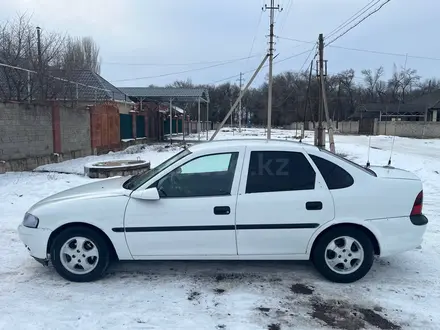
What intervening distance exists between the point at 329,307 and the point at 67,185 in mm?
7972

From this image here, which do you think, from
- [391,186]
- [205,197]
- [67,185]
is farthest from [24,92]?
[391,186]

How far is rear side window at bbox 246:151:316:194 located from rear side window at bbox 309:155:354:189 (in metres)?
0.11

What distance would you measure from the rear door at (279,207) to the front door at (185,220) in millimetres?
122

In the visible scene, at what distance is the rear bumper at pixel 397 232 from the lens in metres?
4.00

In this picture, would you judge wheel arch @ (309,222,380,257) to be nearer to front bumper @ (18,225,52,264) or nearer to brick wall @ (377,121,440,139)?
front bumper @ (18,225,52,264)

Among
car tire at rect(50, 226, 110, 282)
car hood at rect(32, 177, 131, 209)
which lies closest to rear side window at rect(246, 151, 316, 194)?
car hood at rect(32, 177, 131, 209)

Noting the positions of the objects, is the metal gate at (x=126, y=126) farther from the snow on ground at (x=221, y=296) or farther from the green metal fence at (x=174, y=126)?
the snow on ground at (x=221, y=296)

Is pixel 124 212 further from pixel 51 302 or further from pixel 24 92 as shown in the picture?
pixel 24 92

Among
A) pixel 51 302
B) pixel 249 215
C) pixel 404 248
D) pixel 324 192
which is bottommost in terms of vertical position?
pixel 51 302

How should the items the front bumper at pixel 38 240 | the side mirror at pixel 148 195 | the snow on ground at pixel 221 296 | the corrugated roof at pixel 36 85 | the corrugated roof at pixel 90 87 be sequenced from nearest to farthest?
the snow on ground at pixel 221 296, the side mirror at pixel 148 195, the front bumper at pixel 38 240, the corrugated roof at pixel 36 85, the corrugated roof at pixel 90 87

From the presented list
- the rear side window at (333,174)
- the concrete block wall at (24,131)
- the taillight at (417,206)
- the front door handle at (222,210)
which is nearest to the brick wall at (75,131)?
the concrete block wall at (24,131)

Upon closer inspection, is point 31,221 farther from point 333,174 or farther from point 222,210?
point 333,174

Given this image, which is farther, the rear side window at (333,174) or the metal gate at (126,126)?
the metal gate at (126,126)

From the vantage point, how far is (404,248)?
4.07 metres
